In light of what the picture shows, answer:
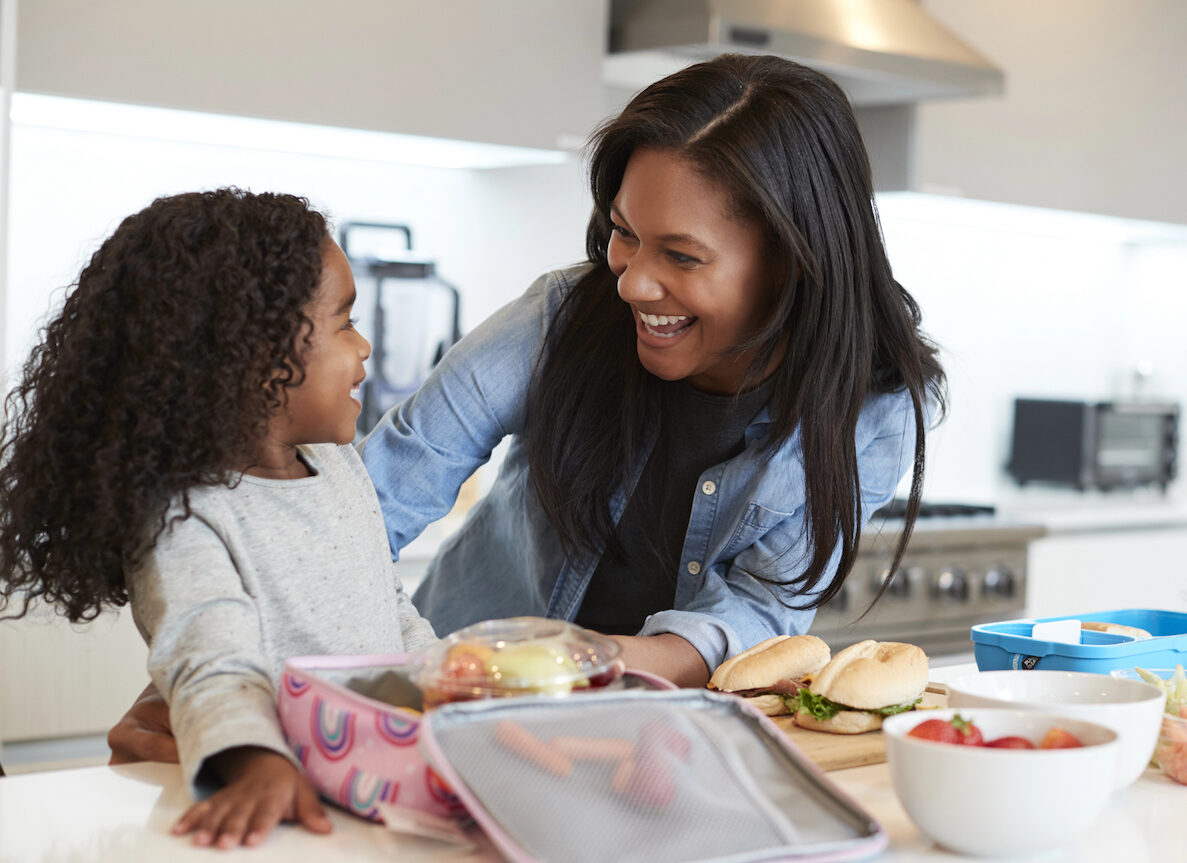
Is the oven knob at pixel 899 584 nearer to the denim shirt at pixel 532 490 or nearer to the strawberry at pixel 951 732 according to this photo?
the denim shirt at pixel 532 490

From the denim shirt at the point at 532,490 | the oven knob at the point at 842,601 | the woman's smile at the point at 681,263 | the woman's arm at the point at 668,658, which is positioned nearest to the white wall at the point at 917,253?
the oven knob at the point at 842,601

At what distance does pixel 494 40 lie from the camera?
2465 millimetres

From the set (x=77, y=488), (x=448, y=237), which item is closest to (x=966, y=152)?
(x=448, y=237)

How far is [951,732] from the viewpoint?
0.78m

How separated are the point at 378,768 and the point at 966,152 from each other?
2880mm

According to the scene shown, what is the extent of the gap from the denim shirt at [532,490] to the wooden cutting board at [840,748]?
29cm

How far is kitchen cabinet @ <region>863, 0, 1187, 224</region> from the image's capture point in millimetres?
3203

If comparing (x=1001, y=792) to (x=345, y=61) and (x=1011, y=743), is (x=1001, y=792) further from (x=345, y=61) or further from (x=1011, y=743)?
(x=345, y=61)

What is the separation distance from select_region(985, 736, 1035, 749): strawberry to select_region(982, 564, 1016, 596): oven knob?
7.58 ft

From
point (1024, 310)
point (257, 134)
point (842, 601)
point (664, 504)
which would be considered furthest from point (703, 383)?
point (1024, 310)

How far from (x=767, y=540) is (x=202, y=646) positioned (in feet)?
2.31

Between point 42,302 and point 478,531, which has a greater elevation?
point 42,302

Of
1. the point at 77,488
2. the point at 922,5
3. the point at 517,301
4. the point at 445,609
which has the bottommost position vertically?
the point at 445,609

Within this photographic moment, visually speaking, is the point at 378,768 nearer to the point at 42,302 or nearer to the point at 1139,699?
the point at 1139,699
